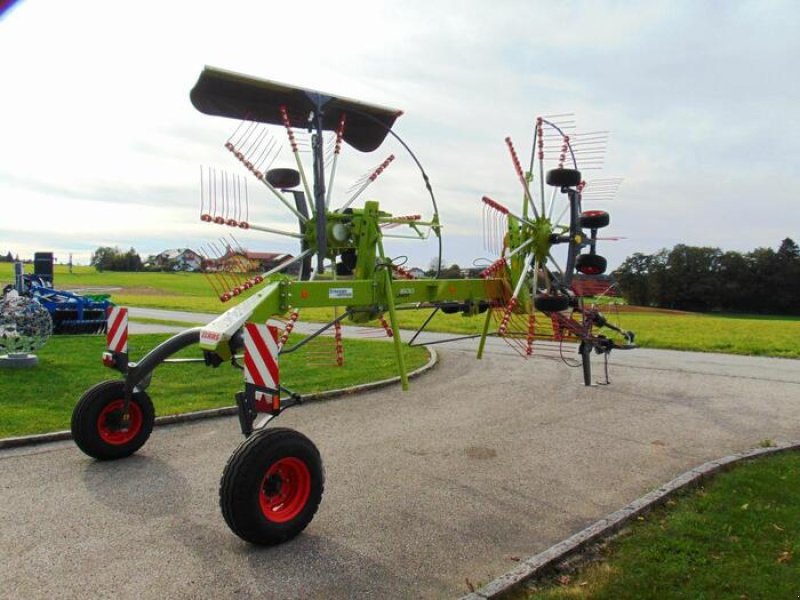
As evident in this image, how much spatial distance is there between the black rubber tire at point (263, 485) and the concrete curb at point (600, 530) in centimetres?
149

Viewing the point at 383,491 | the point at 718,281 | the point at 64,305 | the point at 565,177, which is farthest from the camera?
the point at 718,281

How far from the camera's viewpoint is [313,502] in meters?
4.92

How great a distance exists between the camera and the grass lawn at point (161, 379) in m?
8.18

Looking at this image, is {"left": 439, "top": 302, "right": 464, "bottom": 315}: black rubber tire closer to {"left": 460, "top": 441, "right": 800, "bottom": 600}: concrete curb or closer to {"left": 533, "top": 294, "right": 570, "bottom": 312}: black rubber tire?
{"left": 533, "top": 294, "right": 570, "bottom": 312}: black rubber tire

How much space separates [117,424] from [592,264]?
17.4 ft

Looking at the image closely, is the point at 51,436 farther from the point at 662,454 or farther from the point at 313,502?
the point at 662,454

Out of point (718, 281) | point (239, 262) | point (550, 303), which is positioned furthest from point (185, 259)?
point (718, 281)

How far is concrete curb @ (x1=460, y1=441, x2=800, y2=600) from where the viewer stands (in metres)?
4.04

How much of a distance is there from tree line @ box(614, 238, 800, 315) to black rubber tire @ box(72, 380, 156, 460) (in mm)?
60618

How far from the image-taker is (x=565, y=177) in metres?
Answer: 7.21

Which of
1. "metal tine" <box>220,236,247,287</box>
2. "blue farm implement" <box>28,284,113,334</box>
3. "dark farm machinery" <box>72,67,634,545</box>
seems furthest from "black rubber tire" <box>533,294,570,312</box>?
"blue farm implement" <box>28,284,113,334</box>

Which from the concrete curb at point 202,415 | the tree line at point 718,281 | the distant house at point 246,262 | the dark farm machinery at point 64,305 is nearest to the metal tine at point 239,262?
the distant house at point 246,262

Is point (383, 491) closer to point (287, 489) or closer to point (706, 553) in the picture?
point (287, 489)

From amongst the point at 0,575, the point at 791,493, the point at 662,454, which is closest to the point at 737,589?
the point at 791,493
